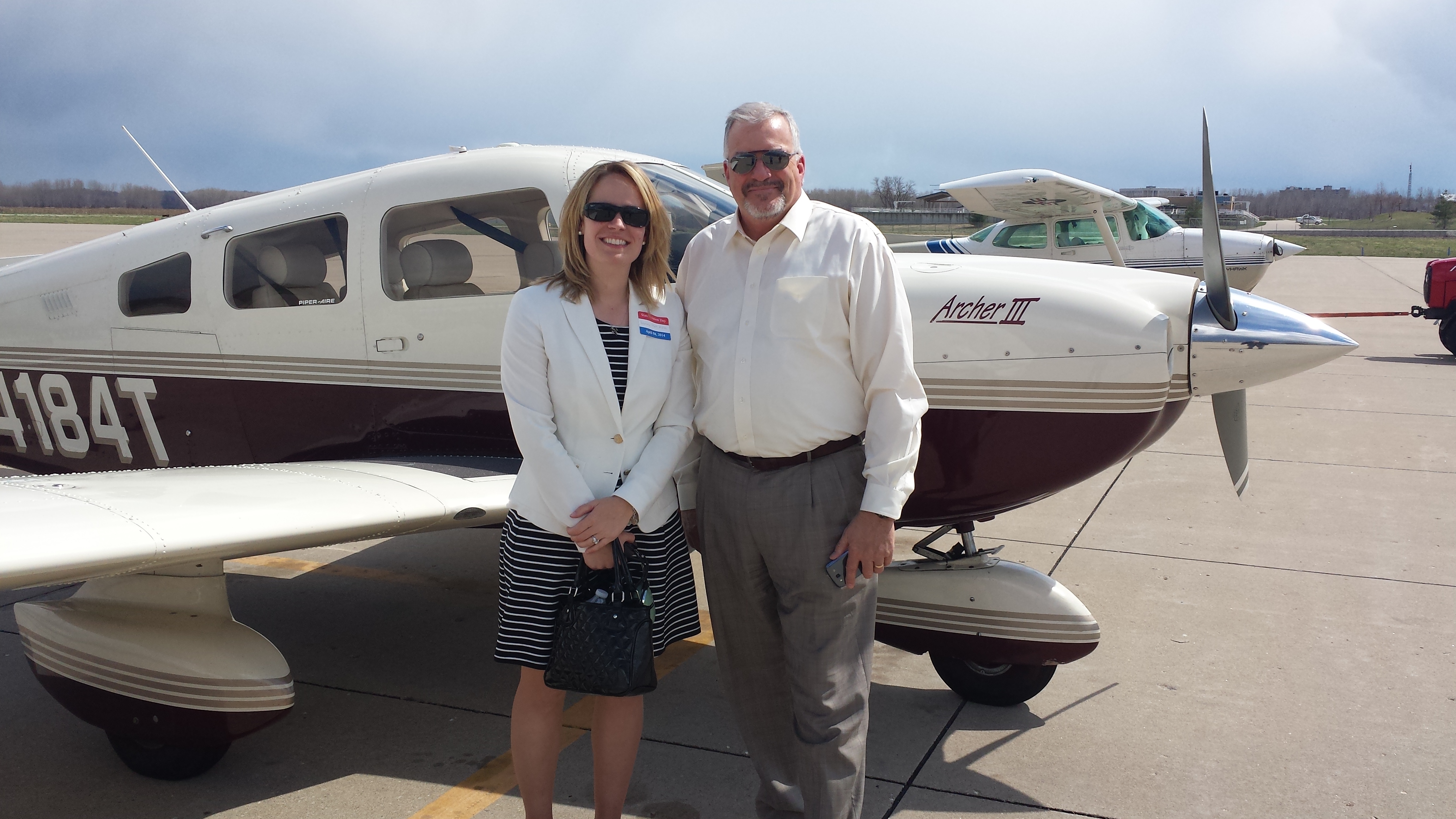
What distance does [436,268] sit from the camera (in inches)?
162

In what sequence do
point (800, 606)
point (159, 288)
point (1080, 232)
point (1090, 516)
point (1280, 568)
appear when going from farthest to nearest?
point (1080, 232), point (1090, 516), point (1280, 568), point (159, 288), point (800, 606)

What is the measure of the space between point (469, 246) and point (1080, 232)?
1552 centimetres

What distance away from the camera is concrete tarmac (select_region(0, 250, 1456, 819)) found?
10.6ft

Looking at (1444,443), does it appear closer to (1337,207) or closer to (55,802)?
(55,802)

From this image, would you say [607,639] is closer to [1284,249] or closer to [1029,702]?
[1029,702]

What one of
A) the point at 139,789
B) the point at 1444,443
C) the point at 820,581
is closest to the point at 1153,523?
the point at 1444,443

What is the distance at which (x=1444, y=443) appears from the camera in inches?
311

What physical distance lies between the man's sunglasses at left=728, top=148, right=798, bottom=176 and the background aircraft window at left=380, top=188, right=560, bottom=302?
5.57 feet

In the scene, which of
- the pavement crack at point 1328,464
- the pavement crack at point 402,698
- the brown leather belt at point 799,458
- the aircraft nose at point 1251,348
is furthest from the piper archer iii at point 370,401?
the pavement crack at point 1328,464

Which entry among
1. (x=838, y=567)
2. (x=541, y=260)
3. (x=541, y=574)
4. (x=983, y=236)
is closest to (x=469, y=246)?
(x=541, y=260)

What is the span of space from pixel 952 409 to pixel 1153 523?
315 centimetres

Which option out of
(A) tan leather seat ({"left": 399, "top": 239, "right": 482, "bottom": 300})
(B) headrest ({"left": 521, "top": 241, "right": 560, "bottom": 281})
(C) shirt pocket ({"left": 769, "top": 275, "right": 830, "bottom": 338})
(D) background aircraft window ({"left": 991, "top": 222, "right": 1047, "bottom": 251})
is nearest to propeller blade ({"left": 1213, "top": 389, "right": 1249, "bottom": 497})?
(C) shirt pocket ({"left": 769, "top": 275, "right": 830, "bottom": 338})

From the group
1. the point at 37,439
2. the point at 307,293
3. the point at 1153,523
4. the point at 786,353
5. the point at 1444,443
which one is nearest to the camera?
the point at 786,353

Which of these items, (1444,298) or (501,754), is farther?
(1444,298)
